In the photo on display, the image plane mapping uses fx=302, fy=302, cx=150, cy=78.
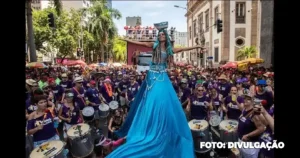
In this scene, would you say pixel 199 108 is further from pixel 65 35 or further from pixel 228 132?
pixel 65 35

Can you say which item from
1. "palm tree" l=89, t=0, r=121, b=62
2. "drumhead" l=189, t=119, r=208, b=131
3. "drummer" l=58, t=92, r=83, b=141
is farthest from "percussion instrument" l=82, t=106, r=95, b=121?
"palm tree" l=89, t=0, r=121, b=62

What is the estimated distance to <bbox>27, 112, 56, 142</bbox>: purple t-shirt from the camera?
5.59m

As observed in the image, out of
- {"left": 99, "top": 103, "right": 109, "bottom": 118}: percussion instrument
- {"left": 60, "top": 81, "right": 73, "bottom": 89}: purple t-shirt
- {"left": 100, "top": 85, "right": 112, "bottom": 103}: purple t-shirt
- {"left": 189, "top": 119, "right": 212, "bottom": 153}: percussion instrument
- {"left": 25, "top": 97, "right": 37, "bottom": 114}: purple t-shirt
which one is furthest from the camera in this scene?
{"left": 60, "top": 81, "right": 73, "bottom": 89}: purple t-shirt

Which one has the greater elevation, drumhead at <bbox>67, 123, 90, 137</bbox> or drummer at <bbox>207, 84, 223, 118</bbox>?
drummer at <bbox>207, 84, 223, 118</bbox>

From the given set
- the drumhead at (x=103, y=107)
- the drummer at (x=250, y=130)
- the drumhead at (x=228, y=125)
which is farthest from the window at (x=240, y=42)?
the drummer at (x=250, y=130)

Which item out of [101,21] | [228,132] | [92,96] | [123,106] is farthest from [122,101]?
[101,21]

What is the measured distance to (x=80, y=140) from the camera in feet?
20.6

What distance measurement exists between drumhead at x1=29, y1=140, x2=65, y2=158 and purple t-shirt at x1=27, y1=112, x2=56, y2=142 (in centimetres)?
55

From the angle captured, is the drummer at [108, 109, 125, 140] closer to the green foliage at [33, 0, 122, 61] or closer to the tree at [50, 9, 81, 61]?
the green foliage at [33, 0, 122, 61]

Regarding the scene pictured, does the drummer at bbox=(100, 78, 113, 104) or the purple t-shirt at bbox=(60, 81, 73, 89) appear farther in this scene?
the purple t-shirt at bbox=(60, 81, 73, 89)

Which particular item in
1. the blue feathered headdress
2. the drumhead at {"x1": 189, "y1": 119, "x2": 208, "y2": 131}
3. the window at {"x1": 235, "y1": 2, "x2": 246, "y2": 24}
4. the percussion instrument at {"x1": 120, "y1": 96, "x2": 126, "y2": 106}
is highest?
the window at {"x1": 235, "y1": 2, "x2": 246, "y2": 24}
